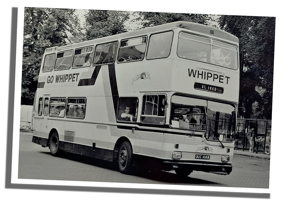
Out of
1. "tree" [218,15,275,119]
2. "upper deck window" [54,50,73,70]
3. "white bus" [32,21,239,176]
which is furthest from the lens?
"upper deck window" [54,50,73,70]

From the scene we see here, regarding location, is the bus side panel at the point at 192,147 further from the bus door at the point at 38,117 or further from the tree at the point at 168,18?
the bus door at the point at 38,117

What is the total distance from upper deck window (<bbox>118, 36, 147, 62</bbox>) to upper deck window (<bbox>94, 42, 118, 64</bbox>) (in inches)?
9.6

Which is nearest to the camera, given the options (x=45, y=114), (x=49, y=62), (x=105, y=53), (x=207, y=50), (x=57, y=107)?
(x=207, y=50)

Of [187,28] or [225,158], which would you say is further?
[225,158]

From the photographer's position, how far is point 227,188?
10.6 m

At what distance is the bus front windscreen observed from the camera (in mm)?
9758

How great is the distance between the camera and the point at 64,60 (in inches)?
474

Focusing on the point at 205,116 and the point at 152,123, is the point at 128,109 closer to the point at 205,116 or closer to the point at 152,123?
the point at 152,123

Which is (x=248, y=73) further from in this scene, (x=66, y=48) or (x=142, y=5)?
(x=66, y=48)

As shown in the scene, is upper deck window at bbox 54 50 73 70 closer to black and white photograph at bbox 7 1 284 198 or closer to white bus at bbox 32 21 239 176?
black and white photograph at bbox 7 1 284 198

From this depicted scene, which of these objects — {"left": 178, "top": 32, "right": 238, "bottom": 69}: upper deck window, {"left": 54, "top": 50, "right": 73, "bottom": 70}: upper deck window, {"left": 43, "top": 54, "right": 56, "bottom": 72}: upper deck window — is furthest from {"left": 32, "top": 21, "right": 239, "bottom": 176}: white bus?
{"left": 43, "top": 54, "right": 56, "bottom": 72}: upper deck window

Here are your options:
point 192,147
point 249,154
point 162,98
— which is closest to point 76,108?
point 162,98

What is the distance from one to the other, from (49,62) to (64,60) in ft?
1.35

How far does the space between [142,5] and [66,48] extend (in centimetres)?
245
